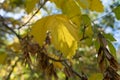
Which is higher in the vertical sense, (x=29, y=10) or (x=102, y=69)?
(x=29, y=10)

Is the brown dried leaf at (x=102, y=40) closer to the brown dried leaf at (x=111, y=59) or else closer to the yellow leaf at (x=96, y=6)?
the brown dried leaf at (x=111, y=59)

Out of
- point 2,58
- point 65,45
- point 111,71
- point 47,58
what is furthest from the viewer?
point 2,58

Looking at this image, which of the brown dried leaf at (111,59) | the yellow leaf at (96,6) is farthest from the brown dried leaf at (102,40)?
the yellow leaf at (96,6)

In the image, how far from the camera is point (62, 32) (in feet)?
2.94

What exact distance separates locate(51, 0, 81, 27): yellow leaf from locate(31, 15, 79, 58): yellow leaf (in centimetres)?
10

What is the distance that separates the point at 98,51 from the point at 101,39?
0.03 meters

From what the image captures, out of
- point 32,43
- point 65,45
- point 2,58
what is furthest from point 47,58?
point 2,58

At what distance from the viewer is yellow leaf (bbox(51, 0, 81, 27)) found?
102cm

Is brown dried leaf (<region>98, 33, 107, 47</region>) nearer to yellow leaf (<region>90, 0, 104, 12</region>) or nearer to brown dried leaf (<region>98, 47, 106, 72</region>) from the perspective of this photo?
brown dried leaf (<region>98, 47, 106, 72</region>)

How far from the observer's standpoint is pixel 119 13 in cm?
100

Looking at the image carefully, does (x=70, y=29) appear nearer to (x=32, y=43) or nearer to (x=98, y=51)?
(x=98, y=51)

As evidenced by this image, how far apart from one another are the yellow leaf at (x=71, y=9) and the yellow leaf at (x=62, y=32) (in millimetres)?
95

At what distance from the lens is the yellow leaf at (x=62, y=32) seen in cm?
89

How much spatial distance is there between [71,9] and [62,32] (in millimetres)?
153
